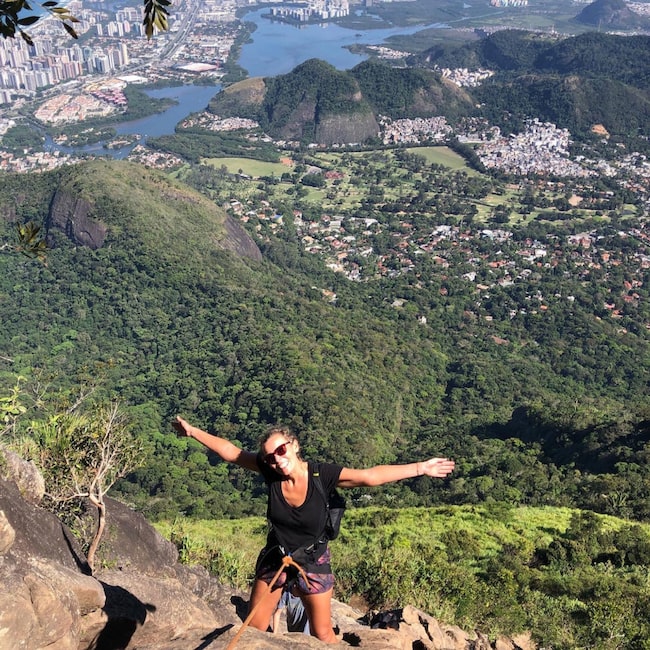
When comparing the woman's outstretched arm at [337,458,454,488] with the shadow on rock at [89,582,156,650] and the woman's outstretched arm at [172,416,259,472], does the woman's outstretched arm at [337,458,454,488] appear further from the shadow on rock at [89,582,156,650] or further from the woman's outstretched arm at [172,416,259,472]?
the shadow on rock at [89,582,156,650]

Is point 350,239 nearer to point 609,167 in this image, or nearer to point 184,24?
point 609,167

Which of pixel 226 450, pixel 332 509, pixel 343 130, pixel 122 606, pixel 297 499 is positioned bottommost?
pixel 343 130

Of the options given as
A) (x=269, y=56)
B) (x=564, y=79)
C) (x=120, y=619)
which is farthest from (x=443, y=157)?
(x=120, y=619)

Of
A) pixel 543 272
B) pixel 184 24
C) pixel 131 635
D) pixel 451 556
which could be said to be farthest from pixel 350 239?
pixel 184 24

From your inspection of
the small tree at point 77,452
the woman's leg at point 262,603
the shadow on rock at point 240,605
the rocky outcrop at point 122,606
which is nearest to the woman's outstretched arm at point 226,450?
the woman's leg at point 262,603

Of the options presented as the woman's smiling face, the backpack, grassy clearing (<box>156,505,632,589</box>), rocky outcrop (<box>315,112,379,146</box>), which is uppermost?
the woman's smiling face

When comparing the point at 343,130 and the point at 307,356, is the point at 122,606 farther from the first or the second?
the point at 343,130

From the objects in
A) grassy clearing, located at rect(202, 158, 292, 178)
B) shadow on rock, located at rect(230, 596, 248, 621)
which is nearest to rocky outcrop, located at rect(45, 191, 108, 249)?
grassy clearing, located at rect(202, 158, 292, 178)

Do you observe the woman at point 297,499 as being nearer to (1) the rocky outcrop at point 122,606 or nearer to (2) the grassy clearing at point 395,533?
(1) the rocky outcrop at point 122,606
